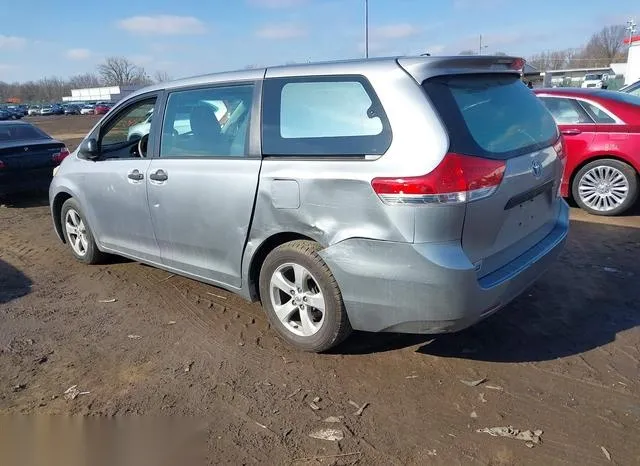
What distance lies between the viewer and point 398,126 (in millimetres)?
2951

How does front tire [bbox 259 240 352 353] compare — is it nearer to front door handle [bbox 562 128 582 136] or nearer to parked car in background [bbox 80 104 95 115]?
front door handle [bbox 562 128 582 136]

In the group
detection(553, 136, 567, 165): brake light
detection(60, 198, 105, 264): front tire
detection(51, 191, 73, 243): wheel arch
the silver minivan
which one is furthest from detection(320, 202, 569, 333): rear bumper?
detection(51, 191, 73, 243): wheel arch

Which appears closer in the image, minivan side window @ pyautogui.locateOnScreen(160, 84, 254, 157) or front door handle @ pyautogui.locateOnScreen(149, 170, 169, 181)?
minivan side window @ pyautogui.locateOnScreen(160, 84, 254, 157)

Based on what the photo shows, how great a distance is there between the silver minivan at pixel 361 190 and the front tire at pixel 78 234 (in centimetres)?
139

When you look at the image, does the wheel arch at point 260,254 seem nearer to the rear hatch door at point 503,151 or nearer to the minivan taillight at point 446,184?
the minivan taillight at point 446,184

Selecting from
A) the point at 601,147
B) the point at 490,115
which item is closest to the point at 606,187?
the point at 601,147

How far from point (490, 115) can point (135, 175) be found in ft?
9.39

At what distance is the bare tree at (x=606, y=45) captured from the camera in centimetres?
9628

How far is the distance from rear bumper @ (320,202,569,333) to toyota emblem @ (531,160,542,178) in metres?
0.57

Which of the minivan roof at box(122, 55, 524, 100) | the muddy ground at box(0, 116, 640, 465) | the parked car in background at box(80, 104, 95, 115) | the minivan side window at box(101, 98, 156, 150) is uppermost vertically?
the minivan roof at box(122, 55, 524, 100)

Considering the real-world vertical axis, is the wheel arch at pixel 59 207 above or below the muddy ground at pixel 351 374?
above

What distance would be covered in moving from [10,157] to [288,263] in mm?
7527

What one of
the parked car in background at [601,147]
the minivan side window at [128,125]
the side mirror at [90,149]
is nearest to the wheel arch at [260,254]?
the minivan side window at [128,125]

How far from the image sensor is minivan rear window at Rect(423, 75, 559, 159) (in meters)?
2.96
